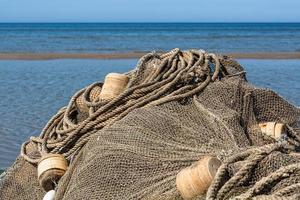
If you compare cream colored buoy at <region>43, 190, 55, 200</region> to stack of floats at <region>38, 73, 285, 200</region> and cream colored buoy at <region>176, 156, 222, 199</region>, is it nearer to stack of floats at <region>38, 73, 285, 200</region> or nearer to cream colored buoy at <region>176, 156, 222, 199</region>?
stack of floats at <region>38, 73, 285, 200</region>

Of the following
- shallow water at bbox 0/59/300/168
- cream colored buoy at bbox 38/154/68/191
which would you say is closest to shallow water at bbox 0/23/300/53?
shallow water at bbox 0/59/300/168

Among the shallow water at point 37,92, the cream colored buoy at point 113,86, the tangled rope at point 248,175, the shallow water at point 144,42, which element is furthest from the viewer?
the shallow water at point 144,42

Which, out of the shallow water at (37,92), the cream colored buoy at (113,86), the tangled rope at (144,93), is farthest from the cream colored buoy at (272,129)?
the shallow water at (37,92)

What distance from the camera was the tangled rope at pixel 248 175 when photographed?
238cm

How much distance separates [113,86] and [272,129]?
0.99 meters

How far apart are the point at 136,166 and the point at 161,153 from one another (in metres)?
0.13

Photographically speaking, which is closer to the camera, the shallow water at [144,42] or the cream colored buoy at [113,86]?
the cream colored buoy at [113,86]

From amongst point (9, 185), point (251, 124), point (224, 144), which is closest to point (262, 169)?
point (224, 144)

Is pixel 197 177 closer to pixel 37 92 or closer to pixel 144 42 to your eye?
pixel 37 92

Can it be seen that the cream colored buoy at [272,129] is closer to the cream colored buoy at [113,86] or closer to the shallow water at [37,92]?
the cream colored buoy at [113,86]

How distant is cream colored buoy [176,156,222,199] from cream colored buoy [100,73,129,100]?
1295 mm

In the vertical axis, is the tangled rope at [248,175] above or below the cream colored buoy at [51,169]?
above

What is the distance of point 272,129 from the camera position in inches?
140

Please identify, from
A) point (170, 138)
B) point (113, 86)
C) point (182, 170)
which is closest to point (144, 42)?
point (113, 86)
